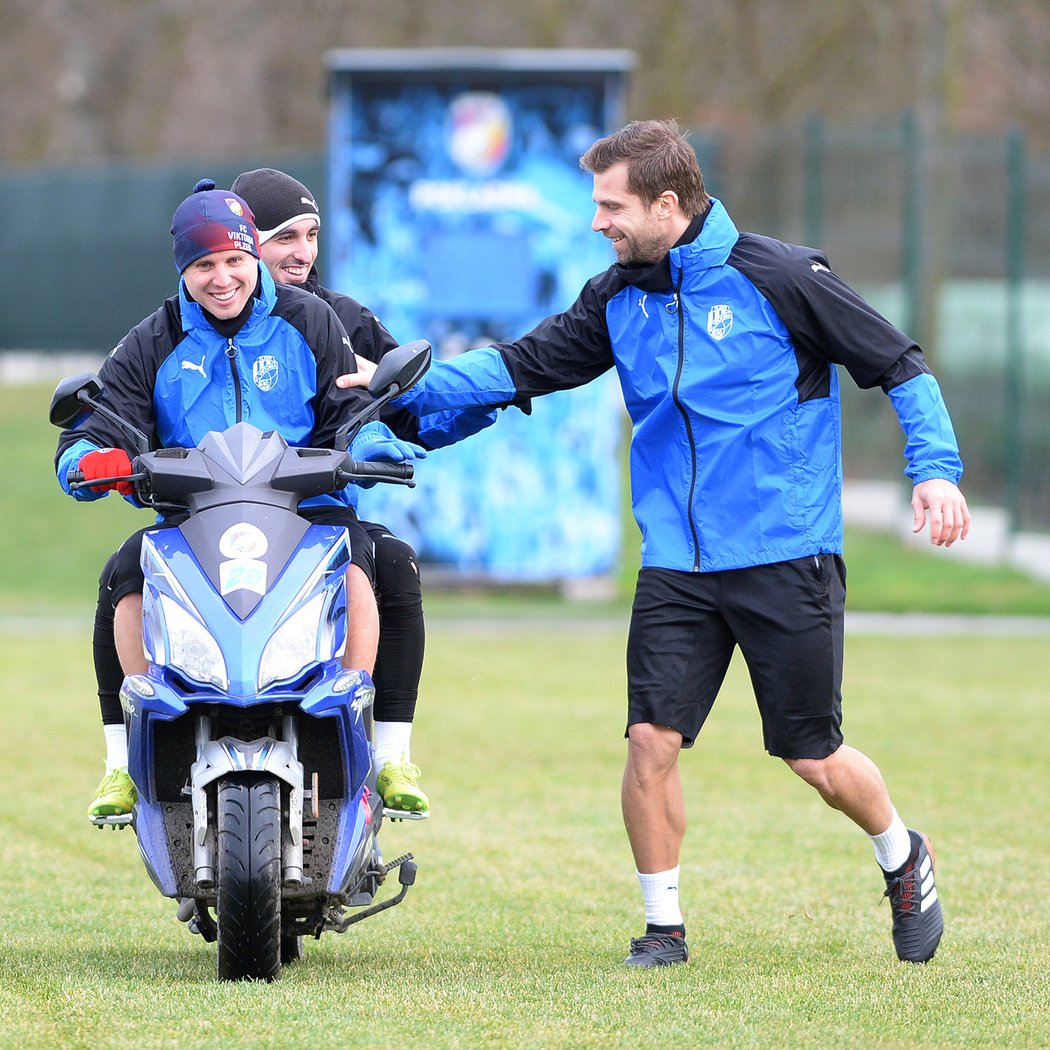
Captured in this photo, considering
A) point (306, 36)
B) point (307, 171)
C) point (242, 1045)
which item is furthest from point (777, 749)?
point (306, 36)

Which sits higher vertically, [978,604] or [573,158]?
[573,158]

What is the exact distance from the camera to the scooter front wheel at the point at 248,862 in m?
4.81

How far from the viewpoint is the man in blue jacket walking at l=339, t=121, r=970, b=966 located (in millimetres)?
5609

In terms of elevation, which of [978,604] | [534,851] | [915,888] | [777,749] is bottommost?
[978,604]

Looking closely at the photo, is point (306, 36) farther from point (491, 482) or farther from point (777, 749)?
point (777, 749)

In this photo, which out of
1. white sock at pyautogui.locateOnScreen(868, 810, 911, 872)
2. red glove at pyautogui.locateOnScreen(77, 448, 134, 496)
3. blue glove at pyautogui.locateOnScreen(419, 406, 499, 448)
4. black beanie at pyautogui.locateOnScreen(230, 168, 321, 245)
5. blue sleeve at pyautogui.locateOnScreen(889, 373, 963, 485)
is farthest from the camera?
black beanie at pyautogui.locateOnScreen(230, 168, 321, 245)

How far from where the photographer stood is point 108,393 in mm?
5371

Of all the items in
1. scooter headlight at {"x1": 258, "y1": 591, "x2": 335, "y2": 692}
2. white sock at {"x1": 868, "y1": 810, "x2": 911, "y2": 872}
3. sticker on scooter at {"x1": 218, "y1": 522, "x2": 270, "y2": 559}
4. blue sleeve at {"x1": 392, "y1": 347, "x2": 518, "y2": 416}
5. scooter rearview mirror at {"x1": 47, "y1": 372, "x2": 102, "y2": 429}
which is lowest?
white sock at {"x1": 868, "y1": 810, "x2": 911, "y2": 872}

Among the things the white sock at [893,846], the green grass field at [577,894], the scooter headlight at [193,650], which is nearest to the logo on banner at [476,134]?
the green grass field at [577,894]

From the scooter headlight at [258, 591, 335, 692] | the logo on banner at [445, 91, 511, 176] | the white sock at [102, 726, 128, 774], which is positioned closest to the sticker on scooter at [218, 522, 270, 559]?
the scooter headlight at [258, 591, 335, 692]

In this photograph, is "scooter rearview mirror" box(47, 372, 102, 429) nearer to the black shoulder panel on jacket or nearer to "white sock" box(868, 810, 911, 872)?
the black shoulder panel on jacket

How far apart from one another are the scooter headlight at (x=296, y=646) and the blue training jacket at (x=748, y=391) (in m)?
1.11

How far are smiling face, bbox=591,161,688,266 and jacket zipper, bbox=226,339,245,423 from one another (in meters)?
0.97

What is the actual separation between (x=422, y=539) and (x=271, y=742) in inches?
484
